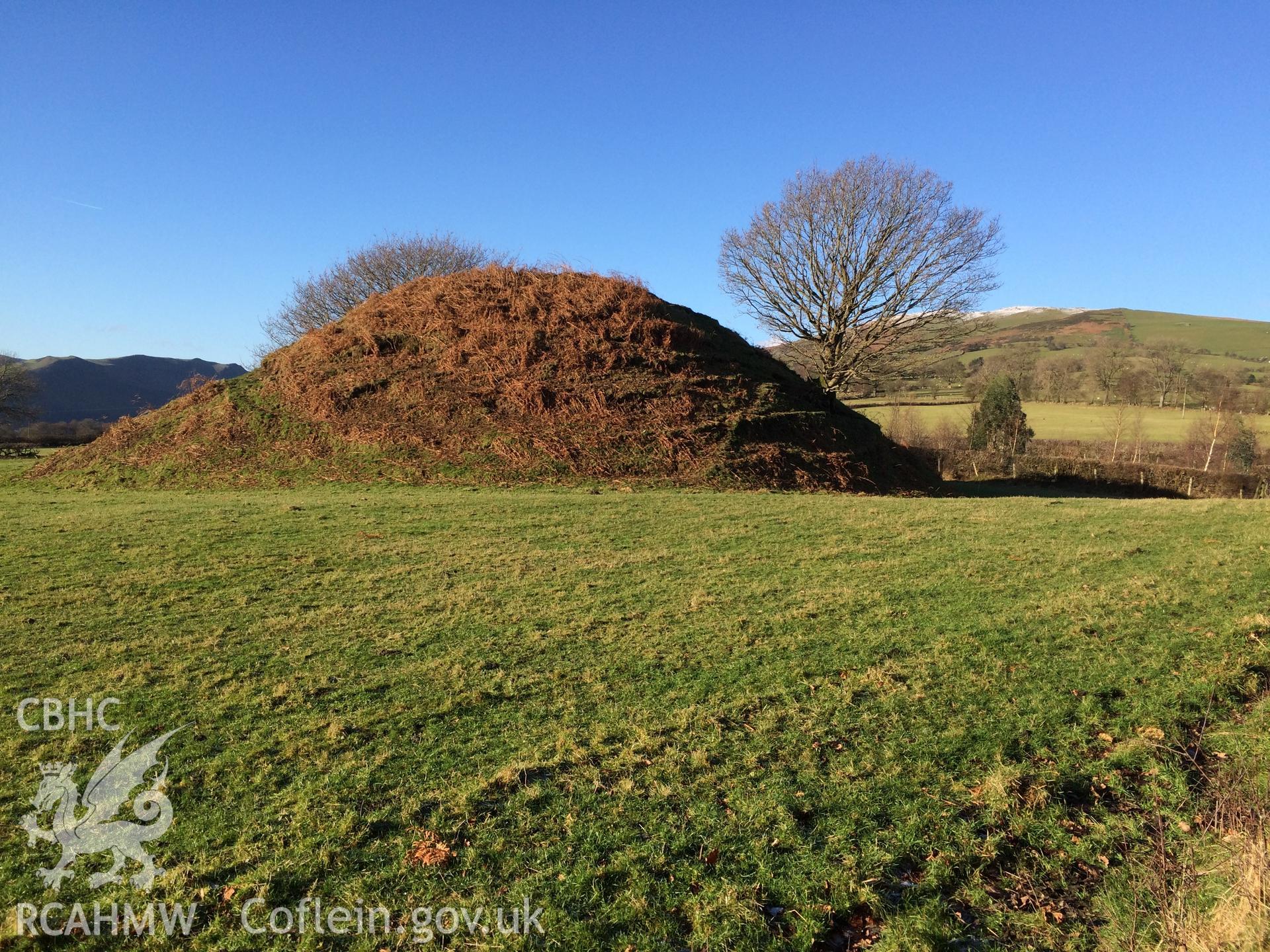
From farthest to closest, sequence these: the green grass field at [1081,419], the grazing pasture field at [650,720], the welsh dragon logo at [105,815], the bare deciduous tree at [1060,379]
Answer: the bare deciduous tree at [1060,379] → the green grass field at [1081,419] → the welsh dragon logo at [105,815] → the grazing pasture field at [650,720]

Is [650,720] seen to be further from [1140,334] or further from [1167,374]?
[1140,334]

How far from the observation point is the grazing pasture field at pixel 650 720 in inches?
131

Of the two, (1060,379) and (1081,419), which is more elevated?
(1060,379)

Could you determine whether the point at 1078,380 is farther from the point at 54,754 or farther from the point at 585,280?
the point at 54,754

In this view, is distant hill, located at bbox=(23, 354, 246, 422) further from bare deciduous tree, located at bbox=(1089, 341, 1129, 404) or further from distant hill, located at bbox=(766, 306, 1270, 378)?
distant hill, located at bbox=(766, 306, 1270, 378)

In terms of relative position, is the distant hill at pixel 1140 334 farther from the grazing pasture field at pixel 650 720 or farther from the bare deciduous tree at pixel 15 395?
the bare deciduous tree at pixel 15 395

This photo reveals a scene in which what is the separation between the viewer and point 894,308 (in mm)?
30312

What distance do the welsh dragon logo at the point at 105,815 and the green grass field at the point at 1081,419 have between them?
4264 cm

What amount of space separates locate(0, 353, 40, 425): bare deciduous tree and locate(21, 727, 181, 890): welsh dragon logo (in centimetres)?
5011

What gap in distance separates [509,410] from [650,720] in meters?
16.5

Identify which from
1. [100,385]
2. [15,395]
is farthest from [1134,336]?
[100,385]

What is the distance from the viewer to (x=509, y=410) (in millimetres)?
20453

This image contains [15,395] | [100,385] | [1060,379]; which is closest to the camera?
[15,395]

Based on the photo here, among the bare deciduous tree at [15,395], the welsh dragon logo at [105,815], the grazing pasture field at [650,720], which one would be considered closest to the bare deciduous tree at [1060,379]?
the grazing pasture field at [650,720]
